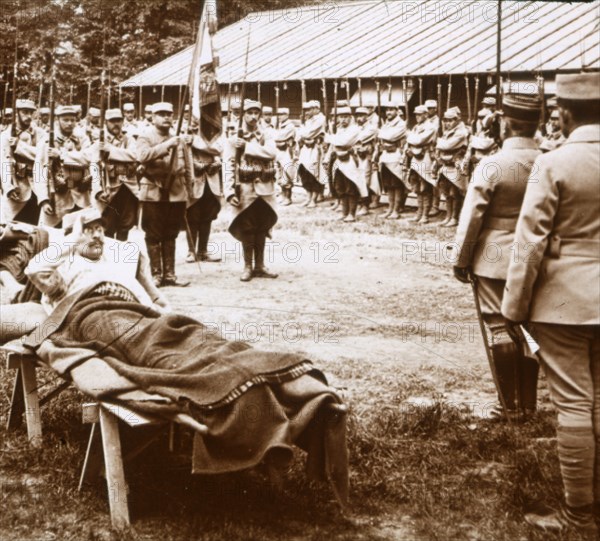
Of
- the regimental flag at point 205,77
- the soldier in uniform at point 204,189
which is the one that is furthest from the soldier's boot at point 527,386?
the soldier in uniform at point 204,189

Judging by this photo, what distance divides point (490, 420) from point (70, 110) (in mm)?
6814

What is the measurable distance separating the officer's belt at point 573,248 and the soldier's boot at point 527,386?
1734mm

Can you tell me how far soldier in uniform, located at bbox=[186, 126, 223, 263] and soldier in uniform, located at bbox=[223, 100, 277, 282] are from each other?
0.75m

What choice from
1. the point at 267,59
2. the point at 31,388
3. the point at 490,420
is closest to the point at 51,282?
the point at 31,388

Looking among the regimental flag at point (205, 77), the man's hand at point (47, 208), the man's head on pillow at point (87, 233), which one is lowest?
the man's hand at point (47, 208)

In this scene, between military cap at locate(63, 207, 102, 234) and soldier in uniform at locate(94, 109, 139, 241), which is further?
soldier in uniform at locate(94, 109, 139, 241)

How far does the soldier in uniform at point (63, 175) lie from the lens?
9758mm

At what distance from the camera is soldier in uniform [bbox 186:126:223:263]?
11352mm

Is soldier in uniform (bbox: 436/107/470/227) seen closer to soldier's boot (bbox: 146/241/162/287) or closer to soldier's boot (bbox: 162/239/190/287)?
soldier's boot (bbox: 162/239/190/287)

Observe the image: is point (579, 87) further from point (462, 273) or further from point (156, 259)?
point (156, 259)

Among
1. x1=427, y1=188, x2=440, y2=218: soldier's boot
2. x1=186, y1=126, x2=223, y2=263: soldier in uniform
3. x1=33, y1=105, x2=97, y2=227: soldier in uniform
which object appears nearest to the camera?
x1=33, y1=105, x2=97, y2=227: soldier in uniform

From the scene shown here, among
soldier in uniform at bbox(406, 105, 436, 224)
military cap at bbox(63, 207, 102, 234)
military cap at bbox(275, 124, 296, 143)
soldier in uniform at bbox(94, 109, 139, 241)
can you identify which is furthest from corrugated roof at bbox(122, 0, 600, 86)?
military cap at bbox(63, 207, 102, 234)

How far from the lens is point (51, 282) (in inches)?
206

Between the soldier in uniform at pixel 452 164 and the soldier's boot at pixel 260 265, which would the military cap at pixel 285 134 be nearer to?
the soldier in uniform at pixel 452 164
